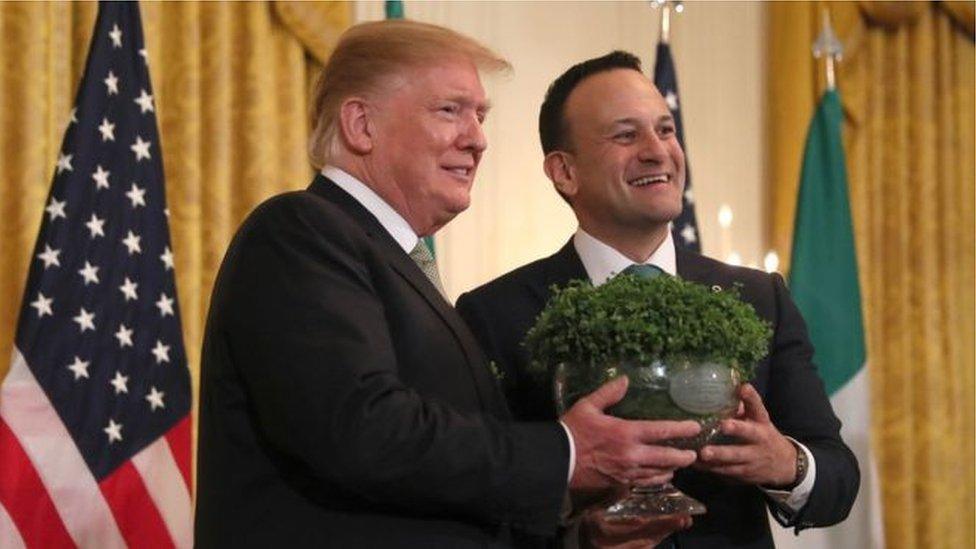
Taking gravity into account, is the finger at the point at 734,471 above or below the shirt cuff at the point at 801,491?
above

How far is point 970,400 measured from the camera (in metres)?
6.80

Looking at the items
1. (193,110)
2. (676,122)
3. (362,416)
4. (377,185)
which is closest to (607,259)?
(377,185)

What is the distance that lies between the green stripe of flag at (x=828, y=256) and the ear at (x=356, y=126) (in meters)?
4.27

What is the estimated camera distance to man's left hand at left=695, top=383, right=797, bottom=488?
2412 mm

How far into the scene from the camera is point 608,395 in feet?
7.34

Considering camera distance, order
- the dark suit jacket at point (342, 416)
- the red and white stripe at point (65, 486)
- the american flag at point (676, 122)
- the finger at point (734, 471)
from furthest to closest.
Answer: the american flag at point (676, 122)
the red and white stripe at point (65, 486)
the finger at point (734, 471)
the dark suit jacket at point (342, 416)

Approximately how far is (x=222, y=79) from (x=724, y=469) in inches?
117

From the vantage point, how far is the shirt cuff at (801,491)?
2.65 m

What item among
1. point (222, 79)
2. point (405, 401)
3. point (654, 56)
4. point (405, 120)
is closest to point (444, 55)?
point (405, 120)

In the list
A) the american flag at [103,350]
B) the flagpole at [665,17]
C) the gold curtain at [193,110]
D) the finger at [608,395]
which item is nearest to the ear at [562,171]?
the finger at [608,395]

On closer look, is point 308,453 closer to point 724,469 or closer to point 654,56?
point 724,469

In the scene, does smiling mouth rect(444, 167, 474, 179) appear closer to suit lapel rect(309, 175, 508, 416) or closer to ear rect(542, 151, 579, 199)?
suit lapel rect(309, 175, 508, 416)

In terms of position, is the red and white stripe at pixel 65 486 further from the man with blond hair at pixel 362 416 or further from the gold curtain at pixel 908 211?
the gold curtain at pixel 908 211

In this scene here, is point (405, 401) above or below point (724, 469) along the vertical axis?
above
